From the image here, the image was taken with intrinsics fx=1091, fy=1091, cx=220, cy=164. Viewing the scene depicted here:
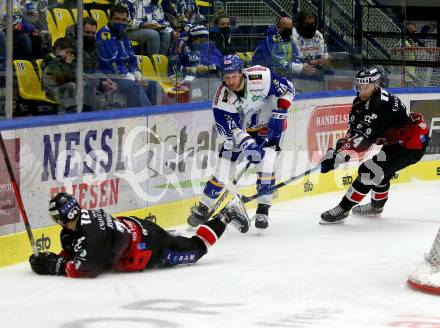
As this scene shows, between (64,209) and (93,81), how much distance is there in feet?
6.58

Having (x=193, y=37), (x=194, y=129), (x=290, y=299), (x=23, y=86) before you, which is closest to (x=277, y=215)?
(x=194, y=129)

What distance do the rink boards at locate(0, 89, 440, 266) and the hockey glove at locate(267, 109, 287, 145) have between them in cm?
70

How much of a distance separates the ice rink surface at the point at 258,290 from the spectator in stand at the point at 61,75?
4.36 ft

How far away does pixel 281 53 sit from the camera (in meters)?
10.1

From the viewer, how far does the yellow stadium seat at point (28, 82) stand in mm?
7176

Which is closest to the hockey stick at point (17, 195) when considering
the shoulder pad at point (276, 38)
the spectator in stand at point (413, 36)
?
the shoulder pad at point (276, 38)

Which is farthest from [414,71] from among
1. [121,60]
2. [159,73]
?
[121,60]

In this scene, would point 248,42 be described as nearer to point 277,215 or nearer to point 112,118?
point 277,215

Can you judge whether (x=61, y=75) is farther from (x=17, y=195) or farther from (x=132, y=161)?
(x=17, y=195)

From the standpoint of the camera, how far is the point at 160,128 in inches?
315

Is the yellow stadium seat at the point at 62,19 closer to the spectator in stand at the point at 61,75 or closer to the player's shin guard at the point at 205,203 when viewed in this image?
the spectator in stand at the point at 61,75

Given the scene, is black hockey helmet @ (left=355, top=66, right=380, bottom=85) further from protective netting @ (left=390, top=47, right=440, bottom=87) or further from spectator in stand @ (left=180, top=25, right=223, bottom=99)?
protective netting @ (left=390, top=47, right=440, bottom=87)

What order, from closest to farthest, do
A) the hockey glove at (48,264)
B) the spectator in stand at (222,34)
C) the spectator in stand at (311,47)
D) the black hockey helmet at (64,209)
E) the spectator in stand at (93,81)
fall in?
the black hockey helmet at (64,209) < the hockey glove at (48,264) < the spectator in stand at (93,81) < the spectator in stand at (222,34) < the spectator in stand at (311,47)

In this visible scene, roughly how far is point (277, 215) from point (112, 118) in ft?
6.27
